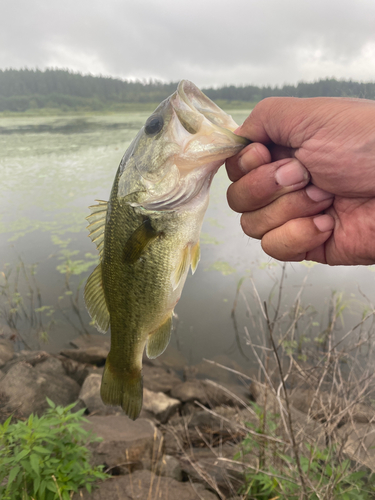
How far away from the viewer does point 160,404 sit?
3.90 meters

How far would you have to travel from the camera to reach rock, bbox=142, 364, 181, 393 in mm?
4277

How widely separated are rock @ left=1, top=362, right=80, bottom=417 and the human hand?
349 cm

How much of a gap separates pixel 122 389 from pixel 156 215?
3.82ft

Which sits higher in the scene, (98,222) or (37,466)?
(98,222)

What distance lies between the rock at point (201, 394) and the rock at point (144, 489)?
1.37 m

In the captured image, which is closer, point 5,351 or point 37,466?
point 37,466

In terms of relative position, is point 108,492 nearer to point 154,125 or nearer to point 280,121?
point 154,125

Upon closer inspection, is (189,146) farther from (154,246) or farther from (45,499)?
(45,499)

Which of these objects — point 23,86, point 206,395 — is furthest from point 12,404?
point 23,86

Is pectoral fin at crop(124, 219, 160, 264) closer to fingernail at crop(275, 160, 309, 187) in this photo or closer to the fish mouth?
the fish mouth

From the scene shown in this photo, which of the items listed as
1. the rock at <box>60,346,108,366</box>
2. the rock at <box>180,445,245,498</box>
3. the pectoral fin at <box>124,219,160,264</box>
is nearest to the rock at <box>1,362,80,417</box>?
the rock at <box>60,346,108,366</box>

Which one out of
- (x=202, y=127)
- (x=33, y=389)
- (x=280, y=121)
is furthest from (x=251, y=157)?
(x=33, y=389)

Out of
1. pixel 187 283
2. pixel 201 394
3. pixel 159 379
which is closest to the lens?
pixel 201 394

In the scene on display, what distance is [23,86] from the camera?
32656 millimetres
